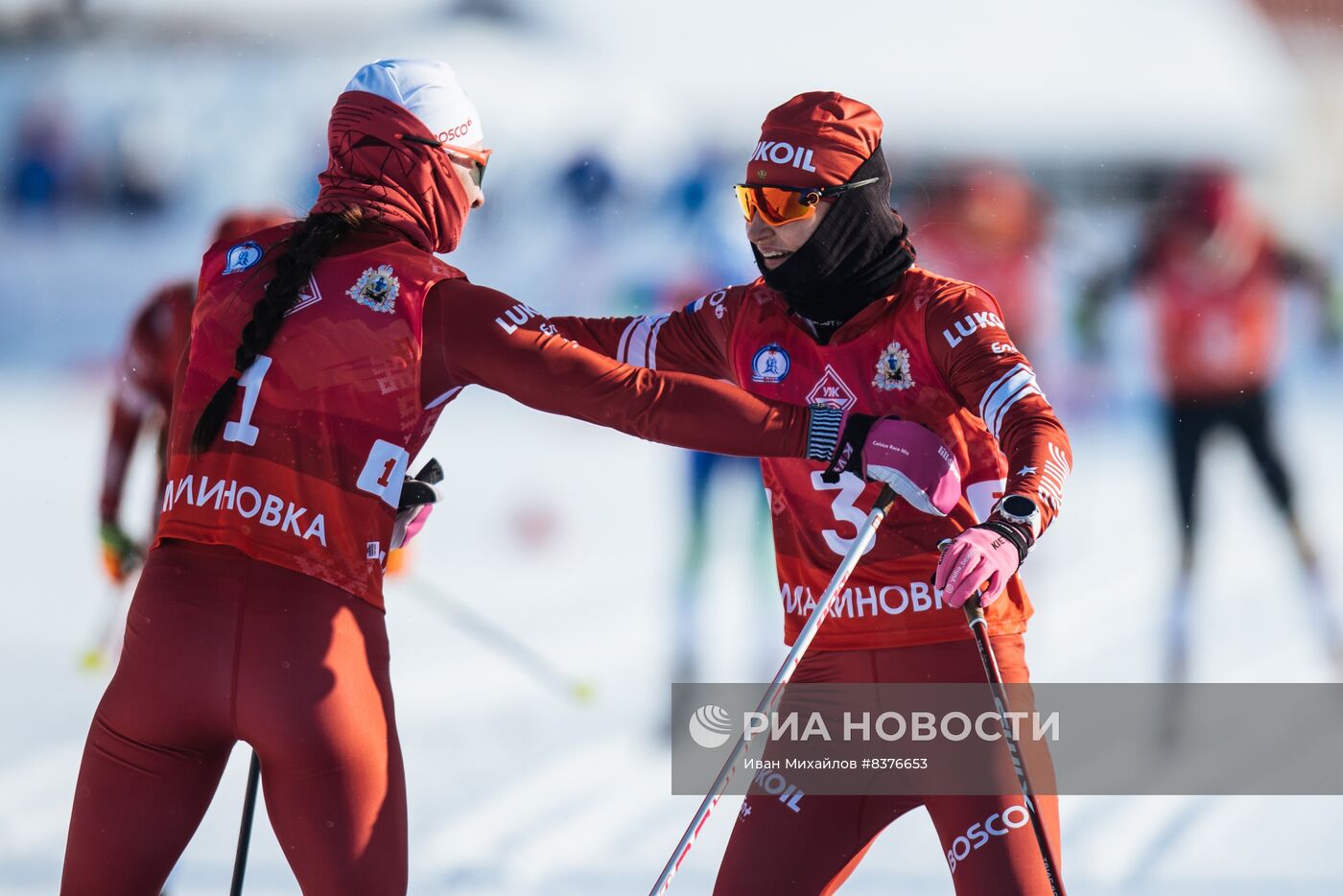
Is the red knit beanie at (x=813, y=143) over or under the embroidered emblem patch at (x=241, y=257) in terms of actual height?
over

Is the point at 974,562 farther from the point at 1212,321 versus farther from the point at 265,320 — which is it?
the point at 1212,321

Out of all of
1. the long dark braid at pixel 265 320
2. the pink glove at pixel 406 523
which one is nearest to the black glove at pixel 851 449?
the pink glove at pixel 406 523

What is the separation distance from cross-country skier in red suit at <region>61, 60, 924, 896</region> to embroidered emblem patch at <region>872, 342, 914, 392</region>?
1.05ft

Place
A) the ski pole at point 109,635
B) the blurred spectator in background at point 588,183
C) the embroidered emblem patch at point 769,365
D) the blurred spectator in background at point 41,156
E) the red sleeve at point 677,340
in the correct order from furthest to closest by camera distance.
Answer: the blurred spectator in background at point 41,156
the blurred spectator in background at point 588,183
the ski pole at point 109,635
the red sleeve at point 677,340
the embroidered emblem patch at point 769,365

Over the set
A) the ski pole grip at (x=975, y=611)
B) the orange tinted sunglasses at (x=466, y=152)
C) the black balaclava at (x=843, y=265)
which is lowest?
the ski pole grip at (x=975, y=611)

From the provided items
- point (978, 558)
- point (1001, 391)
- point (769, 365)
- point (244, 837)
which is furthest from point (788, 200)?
point (244, 837)

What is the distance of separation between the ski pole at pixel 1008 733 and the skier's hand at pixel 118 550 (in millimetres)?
2829

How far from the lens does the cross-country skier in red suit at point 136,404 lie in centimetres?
436

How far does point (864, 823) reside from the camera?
8.32 ft

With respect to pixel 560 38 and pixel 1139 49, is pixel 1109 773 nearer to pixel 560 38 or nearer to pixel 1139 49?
pixel 1139 49

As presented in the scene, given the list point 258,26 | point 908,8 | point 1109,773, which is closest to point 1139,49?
point 908,8

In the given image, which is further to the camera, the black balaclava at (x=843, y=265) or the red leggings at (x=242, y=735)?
the black balaclava at (x=843, y=265)

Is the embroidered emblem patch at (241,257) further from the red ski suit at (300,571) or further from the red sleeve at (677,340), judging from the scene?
the red sleeve at (677,340)

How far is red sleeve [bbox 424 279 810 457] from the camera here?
2.21 m
